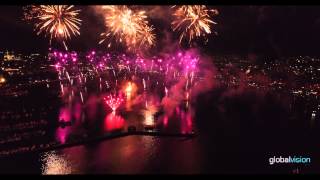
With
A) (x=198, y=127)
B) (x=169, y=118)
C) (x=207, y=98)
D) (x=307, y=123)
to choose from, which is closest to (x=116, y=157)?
(x=198, y=127)

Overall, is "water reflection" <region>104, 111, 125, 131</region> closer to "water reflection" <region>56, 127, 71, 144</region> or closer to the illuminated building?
"water reflection" <region>56, 127, 71, 144</region>

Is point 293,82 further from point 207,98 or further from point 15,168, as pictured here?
point 15,168

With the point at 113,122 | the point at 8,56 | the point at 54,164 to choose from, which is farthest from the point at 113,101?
the point at 54,164

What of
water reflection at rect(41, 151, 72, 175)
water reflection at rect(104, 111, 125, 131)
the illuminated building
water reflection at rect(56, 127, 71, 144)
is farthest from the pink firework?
water reflection at rect(41, 151, 72, 175)

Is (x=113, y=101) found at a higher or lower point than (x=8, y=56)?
lower

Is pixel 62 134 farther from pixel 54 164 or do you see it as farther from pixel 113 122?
pixel 54 164

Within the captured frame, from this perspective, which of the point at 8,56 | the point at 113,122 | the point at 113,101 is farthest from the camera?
the point at 8,56

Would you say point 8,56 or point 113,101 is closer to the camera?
point 113,101

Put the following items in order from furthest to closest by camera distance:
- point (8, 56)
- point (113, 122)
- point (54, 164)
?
point (8, 56) < point (113, 122) < point (54, 164)

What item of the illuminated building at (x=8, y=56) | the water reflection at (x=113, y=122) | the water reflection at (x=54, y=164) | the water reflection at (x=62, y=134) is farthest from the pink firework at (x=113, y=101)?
the water reflection at (x=54, y=164)
